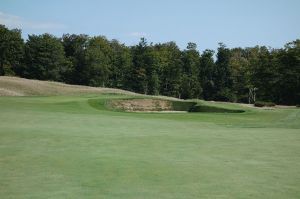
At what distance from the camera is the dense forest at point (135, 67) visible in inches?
3890

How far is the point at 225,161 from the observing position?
955cm

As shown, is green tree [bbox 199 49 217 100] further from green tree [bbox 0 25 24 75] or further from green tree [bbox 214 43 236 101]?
green tree [bbox 0 25 24 75]

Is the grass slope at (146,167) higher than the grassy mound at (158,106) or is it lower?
lower

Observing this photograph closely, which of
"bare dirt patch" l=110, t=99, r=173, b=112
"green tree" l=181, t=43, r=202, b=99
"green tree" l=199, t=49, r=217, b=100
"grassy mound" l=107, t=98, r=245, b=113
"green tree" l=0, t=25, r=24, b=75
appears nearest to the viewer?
"grassy mound" l=107, t=98, r=245, b=113

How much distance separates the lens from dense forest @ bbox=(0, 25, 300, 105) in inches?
3890

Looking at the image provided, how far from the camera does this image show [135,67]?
105 m

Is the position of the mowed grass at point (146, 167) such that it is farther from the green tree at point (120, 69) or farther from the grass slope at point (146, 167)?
the green tree at point (120, 69)

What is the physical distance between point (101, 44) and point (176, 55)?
69.2 feet

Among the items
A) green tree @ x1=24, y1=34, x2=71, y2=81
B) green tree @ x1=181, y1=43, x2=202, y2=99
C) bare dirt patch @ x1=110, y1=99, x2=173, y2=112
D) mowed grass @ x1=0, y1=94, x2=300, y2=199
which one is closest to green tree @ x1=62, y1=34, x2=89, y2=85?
green tree @ x1=24, y1=34, x2=71, y2=81

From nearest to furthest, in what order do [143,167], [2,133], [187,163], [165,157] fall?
[143,167]
[187,163]
[165,157]
[2,133]

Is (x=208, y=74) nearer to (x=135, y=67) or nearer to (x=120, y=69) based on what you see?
(x=135, y=67)

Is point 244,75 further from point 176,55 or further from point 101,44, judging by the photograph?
point 101,44

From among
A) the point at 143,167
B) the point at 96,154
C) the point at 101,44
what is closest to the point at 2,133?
the point at 96,154

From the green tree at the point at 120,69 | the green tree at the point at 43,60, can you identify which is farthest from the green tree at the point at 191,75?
the green tree at the point at 43,60
